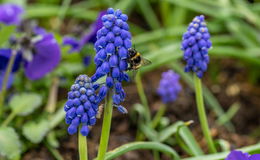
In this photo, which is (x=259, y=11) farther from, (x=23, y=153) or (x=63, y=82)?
(x=23, y=153)

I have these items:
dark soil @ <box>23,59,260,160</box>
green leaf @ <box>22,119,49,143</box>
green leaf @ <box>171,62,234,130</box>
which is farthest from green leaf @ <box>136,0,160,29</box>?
green leaf @ <box>22,119,49,143</box>

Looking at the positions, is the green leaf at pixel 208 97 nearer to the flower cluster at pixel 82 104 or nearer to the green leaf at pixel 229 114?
the green leaf at pixel 229 114

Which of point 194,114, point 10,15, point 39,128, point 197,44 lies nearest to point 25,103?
point 39,128

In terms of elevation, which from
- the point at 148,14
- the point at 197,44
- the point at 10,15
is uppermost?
the point at 10,15

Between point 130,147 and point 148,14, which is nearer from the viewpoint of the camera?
point 130,147

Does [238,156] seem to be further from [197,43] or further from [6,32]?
[6,32]

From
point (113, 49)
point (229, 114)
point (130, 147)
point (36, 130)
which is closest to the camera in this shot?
point (113, 49)

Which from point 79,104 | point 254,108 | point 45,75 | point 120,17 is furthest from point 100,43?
point 254,108
